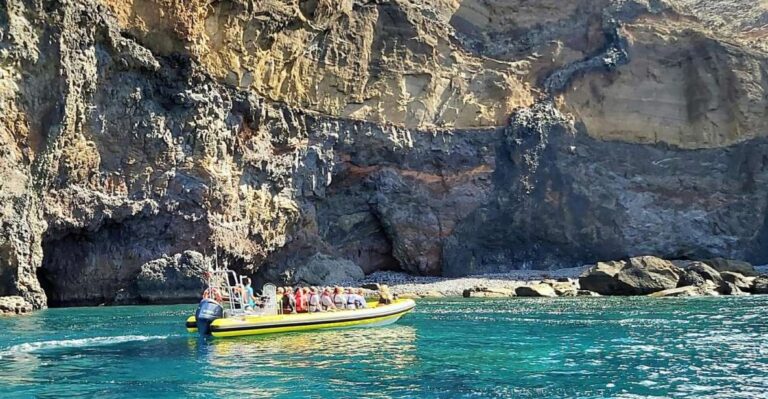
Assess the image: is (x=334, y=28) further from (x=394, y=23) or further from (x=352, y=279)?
(x=352, y=279)

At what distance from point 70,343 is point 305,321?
22.4ft

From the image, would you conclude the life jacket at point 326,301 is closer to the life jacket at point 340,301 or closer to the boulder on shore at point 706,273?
the life jacket at point 340,301

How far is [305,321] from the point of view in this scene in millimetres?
24000

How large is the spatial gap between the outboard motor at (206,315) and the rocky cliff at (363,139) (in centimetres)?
1495

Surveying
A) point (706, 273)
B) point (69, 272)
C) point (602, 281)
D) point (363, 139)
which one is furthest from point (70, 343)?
point (363, 139)

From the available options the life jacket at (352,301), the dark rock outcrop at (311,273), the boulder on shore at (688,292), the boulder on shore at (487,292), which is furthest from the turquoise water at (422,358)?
the dark rock outcrop at (311,273)

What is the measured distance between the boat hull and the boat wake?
1727 mm

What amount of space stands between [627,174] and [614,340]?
3835cm

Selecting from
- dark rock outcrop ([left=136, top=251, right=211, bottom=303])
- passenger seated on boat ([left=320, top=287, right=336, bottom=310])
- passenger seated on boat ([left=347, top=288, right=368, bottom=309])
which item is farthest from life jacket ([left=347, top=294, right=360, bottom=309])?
dark rock outcrop ([left=136, top=251, right=211, bottom=303])

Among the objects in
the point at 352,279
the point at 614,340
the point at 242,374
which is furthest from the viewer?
the point at 352,279

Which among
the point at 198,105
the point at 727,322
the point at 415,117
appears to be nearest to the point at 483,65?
the point at 415,117

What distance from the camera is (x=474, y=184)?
54.0m

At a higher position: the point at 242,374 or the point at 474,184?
the point at 474,184

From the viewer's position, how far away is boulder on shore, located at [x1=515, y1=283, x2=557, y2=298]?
131 feet
